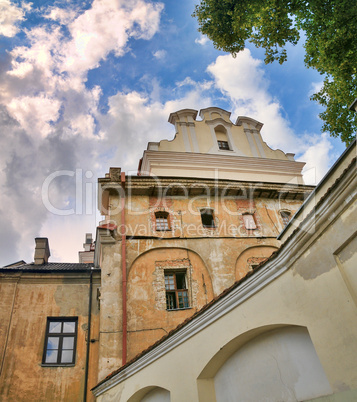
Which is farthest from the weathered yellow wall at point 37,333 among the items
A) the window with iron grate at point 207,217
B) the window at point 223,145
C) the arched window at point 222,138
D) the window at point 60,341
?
the arched window at point 222,138

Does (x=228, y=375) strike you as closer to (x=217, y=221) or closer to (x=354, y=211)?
(x=354, y=211)

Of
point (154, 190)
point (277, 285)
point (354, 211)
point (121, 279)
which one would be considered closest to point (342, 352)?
point (277, 285)

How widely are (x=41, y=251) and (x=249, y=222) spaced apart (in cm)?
1087

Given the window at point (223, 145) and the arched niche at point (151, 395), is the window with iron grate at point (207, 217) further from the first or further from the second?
the arched niche at point (151, 395)

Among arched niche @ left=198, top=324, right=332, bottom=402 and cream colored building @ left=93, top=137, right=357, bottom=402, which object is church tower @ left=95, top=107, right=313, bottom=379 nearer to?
cream colored building @ left=93, top=137, right=357, bottom=402

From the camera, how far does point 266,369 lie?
5.19 m

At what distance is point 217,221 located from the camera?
1636 centimetres

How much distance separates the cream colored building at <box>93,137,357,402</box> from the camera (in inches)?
149

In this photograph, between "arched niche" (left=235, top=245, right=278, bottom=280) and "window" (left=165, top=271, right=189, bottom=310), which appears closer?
"window" (left=165, top=271, right=189, bottom=310)

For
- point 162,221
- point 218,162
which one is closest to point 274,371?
Answer: point 162,221

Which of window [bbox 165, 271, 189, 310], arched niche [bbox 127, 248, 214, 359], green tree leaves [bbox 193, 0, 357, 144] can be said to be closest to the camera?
green tree leaves [bbox 193, 0, 357, 144]

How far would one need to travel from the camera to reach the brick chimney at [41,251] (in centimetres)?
1697

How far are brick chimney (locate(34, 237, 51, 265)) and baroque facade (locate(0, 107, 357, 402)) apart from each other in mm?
69

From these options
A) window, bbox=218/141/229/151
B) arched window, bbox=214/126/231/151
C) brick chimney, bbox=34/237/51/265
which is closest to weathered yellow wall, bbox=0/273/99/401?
brick chimney, bbox=34/237/51/265
